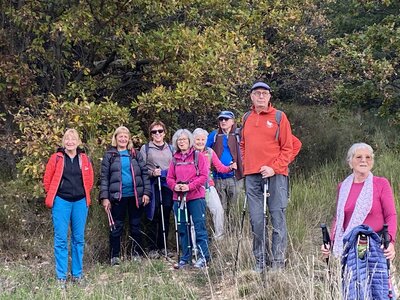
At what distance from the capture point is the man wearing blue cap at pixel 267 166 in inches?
270

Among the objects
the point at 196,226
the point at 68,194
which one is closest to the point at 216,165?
the point at 196,226

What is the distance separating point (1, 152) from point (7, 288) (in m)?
4.49

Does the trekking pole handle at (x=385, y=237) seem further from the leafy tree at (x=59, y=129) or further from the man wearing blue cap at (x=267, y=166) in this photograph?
the leafy tree at (x=59, y=129)

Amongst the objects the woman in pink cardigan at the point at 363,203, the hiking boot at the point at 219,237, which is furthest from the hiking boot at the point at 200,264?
the woman in pink cardigan at the point at 363,203

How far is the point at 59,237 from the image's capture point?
752 cm

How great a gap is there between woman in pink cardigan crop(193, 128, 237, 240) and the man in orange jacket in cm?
137

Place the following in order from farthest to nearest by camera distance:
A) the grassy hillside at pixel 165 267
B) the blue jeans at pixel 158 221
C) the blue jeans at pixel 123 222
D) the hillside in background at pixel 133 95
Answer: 1. the blue jeans at pixel 158 221
2. the blue jeans at pixel 123 222
3. the hillside in background at pixel 133 95
4. the grassy hillside at pixel 165 267

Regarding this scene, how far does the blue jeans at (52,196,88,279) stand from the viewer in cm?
745

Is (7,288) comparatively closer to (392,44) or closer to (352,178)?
(352,178)

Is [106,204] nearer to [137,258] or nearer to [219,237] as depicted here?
[137,258]

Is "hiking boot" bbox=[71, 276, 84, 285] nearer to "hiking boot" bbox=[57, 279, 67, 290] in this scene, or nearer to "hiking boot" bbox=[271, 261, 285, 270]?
"hiking boot" bbox=[57, 279, 67, 290]

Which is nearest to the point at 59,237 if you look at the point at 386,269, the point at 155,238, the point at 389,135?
the point at 155,238

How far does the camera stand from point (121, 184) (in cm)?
821

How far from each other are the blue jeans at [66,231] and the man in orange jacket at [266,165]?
7.13 feet
